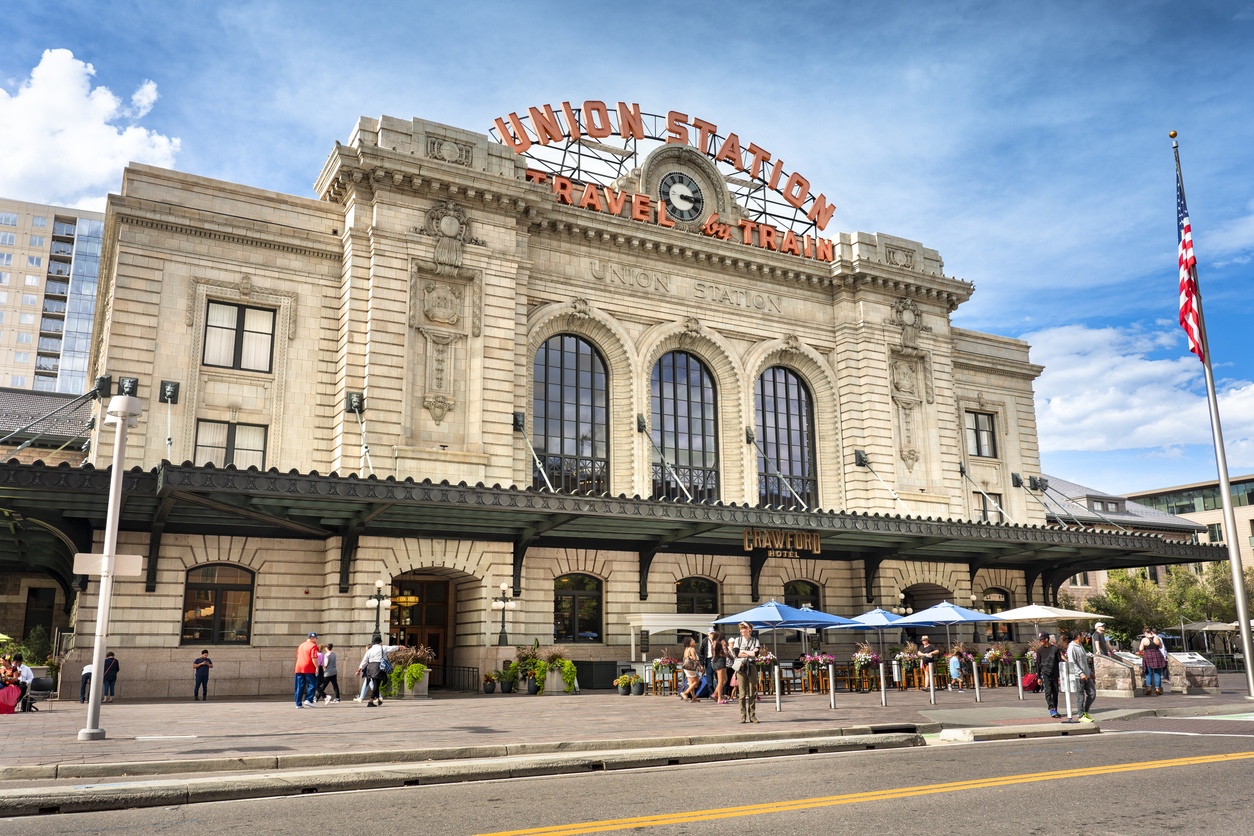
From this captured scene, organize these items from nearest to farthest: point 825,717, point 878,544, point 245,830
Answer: point 245,830, point 825,717, point 878,544

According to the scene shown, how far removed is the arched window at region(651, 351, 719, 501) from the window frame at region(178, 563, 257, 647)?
14.5 meters

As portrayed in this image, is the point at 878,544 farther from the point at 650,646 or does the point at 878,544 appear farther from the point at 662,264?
the point at 662,264

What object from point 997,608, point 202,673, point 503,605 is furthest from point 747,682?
point 997,608

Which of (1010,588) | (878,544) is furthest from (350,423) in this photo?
(1010,588)

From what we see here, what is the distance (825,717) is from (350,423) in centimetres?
1714

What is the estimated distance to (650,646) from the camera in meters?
32.7

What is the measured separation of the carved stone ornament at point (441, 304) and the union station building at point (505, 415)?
0.11 m

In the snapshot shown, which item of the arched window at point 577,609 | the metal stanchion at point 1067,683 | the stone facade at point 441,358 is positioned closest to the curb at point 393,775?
the metal stanchion at point 1067,683

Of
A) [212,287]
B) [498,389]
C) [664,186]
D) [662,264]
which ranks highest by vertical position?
[664,186]

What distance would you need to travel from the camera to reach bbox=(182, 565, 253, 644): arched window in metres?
27.3

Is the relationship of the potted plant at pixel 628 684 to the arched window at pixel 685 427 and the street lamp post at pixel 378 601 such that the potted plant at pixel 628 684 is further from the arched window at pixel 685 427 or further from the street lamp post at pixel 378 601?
the arched window at pixel 685 427

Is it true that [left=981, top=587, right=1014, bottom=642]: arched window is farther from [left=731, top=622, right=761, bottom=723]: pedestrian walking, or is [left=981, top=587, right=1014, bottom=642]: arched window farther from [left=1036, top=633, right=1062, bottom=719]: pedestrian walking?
[left=731, top=622, right=761, bottom=723]: pedestrian walking

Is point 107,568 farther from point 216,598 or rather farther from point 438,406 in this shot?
point 438,406

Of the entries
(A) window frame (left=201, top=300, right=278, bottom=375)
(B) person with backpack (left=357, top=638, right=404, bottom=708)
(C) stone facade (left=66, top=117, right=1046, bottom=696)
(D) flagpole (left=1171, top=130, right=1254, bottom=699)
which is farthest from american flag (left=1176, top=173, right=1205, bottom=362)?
(A) window frame (left=201, top=300, right=278, bottom=375)
